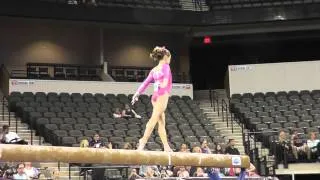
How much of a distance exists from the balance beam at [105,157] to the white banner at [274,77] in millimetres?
14514

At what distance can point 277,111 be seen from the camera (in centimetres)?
1956

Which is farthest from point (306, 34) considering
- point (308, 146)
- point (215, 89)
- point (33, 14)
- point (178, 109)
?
point (33, 14)

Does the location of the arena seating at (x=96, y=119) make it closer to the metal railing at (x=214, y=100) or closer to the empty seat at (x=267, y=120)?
the metal railing at (x=214, y=100)

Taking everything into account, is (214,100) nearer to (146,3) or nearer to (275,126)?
(146,3)

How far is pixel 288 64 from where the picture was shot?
22750 millimetres

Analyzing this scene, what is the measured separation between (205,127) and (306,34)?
719 cm

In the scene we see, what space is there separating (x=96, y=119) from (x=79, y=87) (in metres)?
3.40

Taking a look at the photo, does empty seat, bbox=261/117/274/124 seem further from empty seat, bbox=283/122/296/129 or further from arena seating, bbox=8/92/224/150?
arena seating, bbox=8/92/224/150

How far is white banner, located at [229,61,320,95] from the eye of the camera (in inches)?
881

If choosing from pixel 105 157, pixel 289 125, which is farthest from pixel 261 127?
pixel 105 157

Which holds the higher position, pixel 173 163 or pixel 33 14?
pixel 33 14

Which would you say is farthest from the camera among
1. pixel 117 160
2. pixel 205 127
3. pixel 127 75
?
pixel 127 75

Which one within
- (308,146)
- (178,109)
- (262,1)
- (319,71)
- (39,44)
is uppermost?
(262,1)

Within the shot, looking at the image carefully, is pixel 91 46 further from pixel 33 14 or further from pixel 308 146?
pixel 308 146
